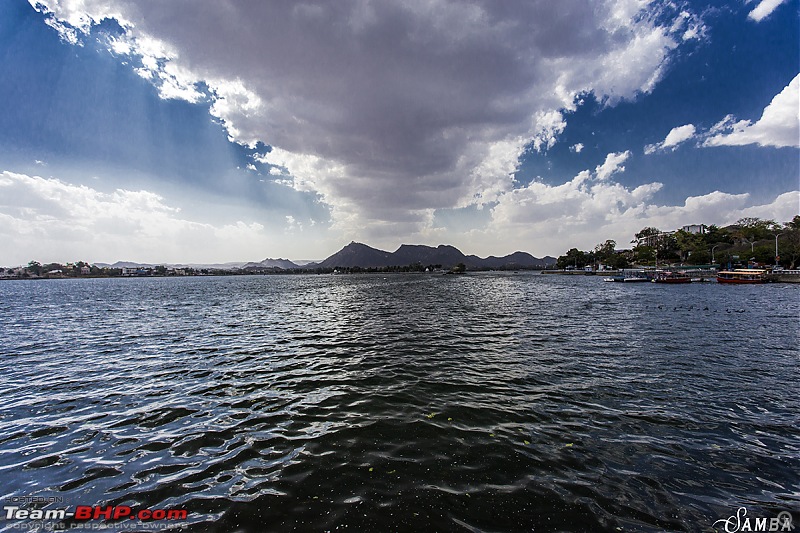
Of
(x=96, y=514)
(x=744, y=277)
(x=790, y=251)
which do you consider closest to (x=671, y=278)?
(x=744, y=277)

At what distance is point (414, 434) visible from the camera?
33.3ft

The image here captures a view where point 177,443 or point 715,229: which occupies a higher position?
point 715,229

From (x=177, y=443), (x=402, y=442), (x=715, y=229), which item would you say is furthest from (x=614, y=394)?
(x=715, y=229)

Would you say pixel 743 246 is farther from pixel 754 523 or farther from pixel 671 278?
pixel 754 523

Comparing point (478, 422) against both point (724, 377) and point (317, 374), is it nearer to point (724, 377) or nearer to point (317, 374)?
point (317, 374)

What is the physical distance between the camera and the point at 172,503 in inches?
279

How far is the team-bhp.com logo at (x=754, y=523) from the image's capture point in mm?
6441

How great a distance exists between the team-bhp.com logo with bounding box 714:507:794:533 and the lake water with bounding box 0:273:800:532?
165 millimetres

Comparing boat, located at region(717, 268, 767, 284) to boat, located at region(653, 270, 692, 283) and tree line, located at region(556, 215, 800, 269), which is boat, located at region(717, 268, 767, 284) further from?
tree line, located at region(556, 215, 800, 269)

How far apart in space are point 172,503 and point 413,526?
567 cm

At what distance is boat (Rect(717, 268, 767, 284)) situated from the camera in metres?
90.6

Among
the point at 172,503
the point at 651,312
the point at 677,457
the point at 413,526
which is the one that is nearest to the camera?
the point at 413,526

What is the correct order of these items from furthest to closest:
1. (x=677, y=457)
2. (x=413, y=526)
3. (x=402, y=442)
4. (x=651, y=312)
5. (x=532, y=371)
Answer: (x=651, y=312), (x=532, y=371), (x=402, y=442), (x=677, y=457), (x=413, y=526)

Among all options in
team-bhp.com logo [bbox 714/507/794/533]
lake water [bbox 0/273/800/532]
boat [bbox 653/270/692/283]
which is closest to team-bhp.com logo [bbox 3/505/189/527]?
lake water [bbox 0/273/800/532]
